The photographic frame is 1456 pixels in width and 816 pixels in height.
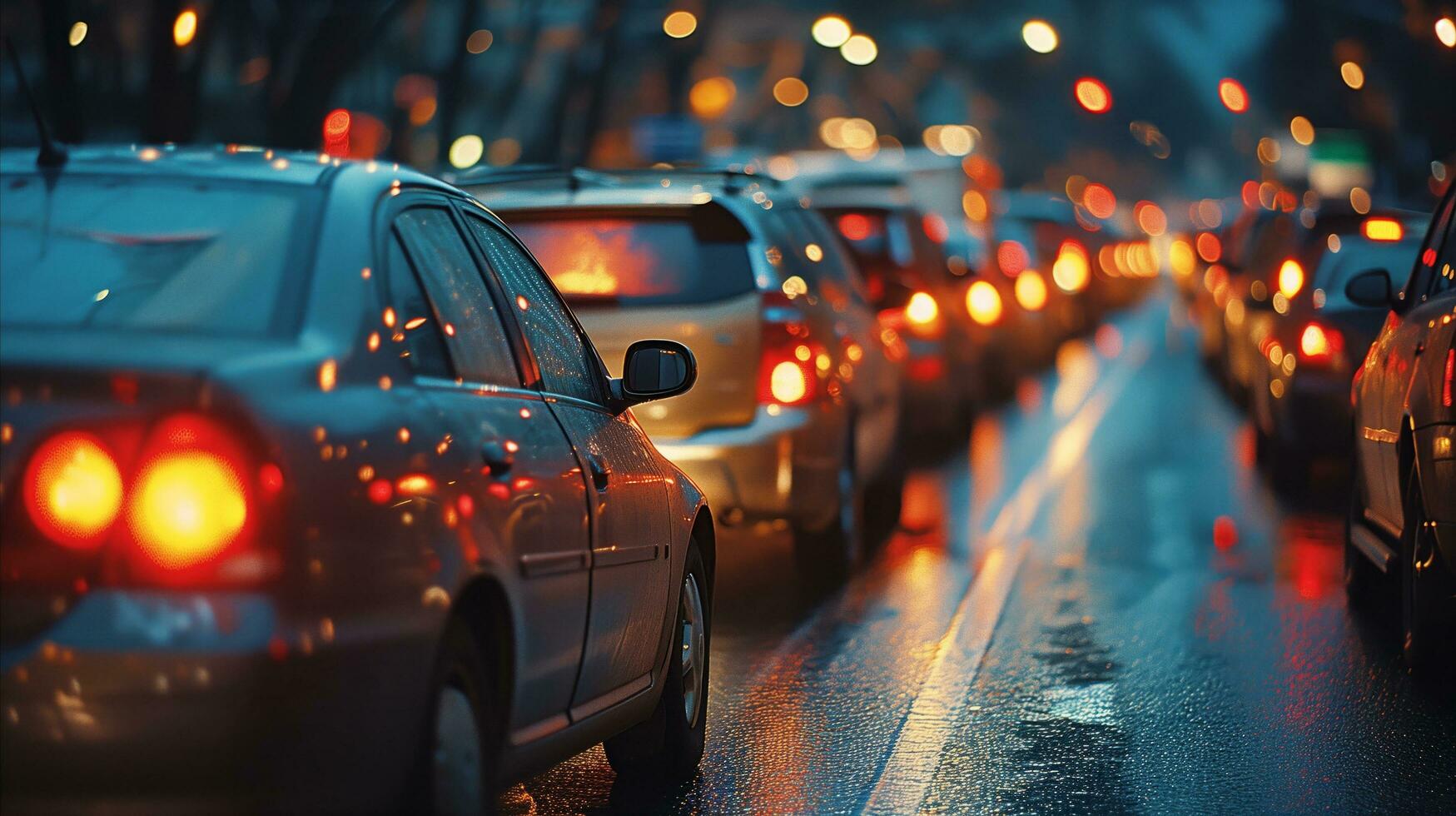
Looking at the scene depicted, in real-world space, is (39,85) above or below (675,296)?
above

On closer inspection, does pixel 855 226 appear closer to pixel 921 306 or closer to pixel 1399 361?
pixel 921 306

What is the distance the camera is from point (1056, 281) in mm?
34438

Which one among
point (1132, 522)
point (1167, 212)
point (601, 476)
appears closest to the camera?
point (601, 476)

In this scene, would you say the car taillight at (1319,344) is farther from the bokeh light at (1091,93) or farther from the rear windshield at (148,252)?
the bokeh light at (1091,93)

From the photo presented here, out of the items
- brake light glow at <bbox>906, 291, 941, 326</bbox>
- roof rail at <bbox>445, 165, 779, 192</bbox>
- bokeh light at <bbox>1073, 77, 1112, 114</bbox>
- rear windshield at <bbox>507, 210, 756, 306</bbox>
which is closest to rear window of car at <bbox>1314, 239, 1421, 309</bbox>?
brake light glow at <bbox>906, 291, 941, 326</bbox>

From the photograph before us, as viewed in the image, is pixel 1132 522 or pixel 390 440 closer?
pixel 390 440

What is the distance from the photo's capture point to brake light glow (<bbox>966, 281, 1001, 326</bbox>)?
23.7m

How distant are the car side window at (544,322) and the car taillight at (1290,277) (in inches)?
406

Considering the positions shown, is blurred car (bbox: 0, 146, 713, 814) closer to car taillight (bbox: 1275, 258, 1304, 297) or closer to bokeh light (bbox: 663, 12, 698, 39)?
car taillight (bbox: 1275, 258, 1304, 297)

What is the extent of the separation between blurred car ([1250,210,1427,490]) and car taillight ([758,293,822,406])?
478 cm

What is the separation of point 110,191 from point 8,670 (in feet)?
4.50

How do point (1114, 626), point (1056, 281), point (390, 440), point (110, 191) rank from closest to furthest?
point (390, 440)
point (110, 191)
point (1114, 626)
point (1056, 281)

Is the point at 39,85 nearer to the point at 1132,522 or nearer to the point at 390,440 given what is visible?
the point at 1132,522

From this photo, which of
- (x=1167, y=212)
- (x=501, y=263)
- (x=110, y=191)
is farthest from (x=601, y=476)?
(x=1167, y=212)
